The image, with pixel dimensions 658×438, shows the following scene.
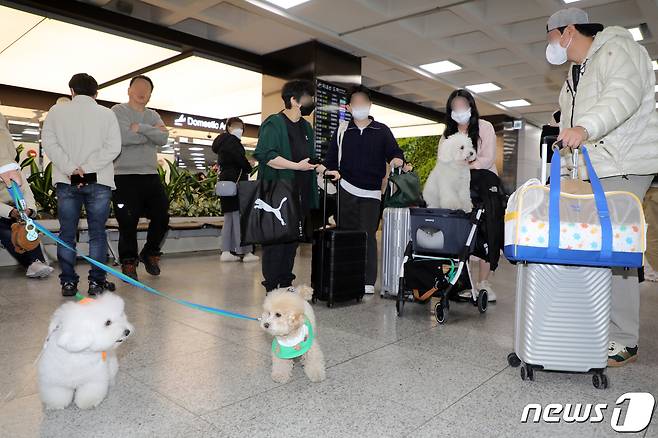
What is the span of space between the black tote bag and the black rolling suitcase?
477 mm

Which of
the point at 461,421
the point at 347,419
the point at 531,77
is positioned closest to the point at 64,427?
the point at 347,419

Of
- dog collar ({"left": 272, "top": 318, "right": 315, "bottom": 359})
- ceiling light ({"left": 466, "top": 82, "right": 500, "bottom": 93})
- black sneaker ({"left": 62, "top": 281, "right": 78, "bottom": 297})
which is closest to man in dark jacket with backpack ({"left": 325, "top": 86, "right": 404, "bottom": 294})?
dog collar ({"left": 272, "top": 318, "right": 315, "bottom": 359})

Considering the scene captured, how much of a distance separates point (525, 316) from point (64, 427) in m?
1.82

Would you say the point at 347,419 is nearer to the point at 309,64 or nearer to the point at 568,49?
the point at 568,49

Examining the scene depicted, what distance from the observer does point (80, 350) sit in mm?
1436

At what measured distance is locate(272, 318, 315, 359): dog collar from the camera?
183cm

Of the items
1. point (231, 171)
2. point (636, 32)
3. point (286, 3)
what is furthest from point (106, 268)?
point (636, 32)

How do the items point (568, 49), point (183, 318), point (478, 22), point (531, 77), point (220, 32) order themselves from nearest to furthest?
point (568, 49) < point (183, 318) < point (478, 22) < point (220, 32) < point (531, 77)

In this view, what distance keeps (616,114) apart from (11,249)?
497 centimetres

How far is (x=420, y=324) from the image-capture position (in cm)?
289

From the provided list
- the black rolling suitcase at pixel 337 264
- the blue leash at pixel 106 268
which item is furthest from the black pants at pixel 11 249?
the black rolling suitcase at pixel 337 264

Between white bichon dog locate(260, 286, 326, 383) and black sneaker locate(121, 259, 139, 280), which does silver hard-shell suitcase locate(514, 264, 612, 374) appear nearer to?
white bichon dog locate(260, 286, 326, 383)

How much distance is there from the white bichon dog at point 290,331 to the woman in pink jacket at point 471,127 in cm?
192

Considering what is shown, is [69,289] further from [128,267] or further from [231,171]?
[231,171]
